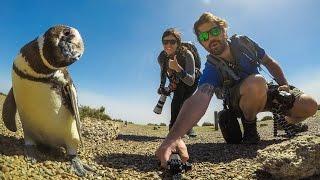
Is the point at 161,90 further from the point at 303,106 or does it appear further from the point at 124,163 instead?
the point at 124,163

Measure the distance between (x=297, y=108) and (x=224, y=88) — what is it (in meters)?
1.17

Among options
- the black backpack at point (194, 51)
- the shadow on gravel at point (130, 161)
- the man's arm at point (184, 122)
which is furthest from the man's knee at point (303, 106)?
the black backpack at point (194, 51)

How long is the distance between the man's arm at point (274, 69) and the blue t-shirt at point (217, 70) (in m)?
0.09

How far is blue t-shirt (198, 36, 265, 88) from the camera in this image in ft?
18.9

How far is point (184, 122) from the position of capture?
443 centimetres

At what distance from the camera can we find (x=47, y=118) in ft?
16.6

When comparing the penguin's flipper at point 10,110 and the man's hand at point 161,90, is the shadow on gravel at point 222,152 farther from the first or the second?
the penguin's flipper at point 10,110

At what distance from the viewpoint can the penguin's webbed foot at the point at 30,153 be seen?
15.2 feet

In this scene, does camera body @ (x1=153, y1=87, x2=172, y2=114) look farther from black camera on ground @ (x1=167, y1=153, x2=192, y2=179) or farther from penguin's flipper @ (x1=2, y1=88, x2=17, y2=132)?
black camera on ground @ (x1=167, y1=153, x2=192, y2=179)

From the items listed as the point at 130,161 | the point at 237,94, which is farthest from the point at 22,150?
the point at 237,94

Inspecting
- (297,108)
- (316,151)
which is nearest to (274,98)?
(297,108)

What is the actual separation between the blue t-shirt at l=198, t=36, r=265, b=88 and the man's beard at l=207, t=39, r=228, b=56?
17cm

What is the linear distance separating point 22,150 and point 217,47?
272 cm

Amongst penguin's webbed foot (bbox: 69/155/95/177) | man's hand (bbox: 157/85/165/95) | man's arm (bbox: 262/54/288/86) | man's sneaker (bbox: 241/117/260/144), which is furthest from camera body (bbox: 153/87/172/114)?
penguin's webbed foot (bbox: 69/155/95/177)
